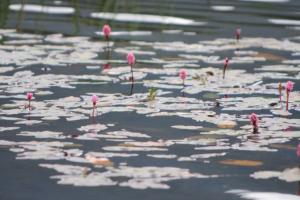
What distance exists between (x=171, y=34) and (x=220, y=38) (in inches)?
18.4

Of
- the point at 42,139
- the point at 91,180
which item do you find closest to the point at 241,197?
the point at 91,180

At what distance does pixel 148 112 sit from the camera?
418 cm

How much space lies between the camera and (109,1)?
9227 millimetres

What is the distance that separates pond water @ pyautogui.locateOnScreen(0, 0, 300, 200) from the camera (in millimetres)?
3105

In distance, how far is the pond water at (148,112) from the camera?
3105 mm

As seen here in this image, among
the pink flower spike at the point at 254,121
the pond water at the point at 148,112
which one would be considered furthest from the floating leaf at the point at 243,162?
the pink flower spike at the point at 254,121

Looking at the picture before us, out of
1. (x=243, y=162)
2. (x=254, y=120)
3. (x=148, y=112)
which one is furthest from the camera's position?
(x=148, y=112)

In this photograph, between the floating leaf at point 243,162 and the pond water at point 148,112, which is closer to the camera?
the pond water at point 148,112

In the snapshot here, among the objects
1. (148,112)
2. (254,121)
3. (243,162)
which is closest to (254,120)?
(254,121)

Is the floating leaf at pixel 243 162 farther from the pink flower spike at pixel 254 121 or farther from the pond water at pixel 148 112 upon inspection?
the pink flower spike at pixel 254 121

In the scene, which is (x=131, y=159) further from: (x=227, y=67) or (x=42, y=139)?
(x=227, y=67)

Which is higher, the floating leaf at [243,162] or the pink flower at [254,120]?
the pink flower at [254,120]

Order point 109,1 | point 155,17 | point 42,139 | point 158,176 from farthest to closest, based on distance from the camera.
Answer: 1. point 109,1
2. point 155,17
3. point 42,139
4. point 158,176

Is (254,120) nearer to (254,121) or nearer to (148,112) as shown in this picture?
Answer: (254,121)
